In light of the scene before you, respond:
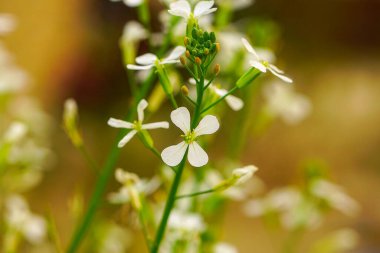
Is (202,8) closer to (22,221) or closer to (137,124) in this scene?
(137,124)

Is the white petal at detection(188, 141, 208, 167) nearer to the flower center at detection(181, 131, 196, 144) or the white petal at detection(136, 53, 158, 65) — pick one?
the flower center at detection(181, 131, 196, 144)

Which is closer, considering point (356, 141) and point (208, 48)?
point (208, 48)

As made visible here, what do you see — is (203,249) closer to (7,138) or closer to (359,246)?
(7,138)

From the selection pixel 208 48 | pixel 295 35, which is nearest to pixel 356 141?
pixel 295 35

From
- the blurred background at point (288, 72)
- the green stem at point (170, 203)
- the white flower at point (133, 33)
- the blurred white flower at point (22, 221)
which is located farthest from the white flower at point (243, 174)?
the blurred background at point (288, 72)

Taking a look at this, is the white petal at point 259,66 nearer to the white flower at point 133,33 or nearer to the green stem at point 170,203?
the green stem at point 170,203

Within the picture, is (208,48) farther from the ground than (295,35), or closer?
closer
